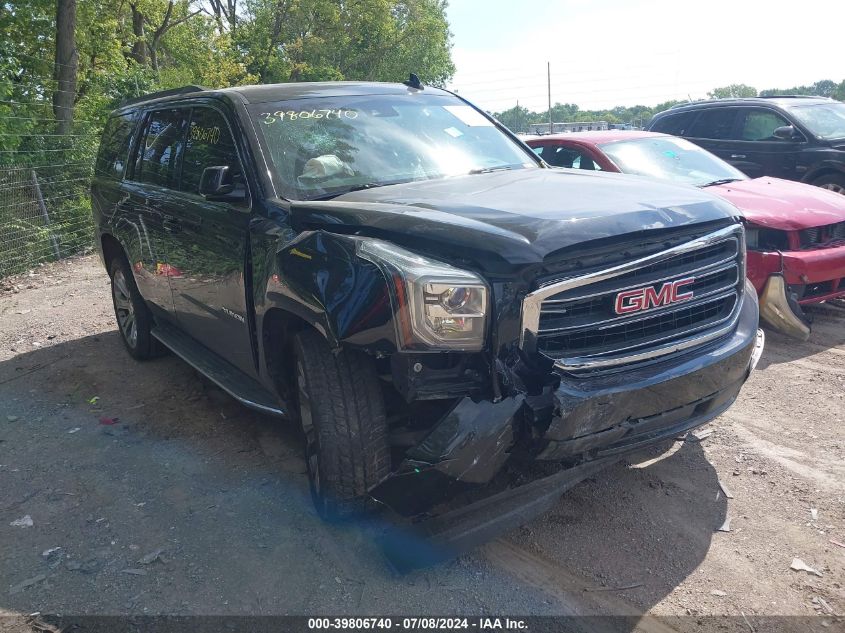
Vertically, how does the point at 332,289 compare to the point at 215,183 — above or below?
below

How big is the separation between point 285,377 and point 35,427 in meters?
2.32

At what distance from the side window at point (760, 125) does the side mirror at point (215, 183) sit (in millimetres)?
7908

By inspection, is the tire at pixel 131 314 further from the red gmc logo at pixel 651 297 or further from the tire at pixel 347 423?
the red gmc logo at pixel 651 297

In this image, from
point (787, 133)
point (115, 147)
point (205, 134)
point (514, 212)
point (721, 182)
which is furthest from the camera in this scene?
point (787, 133)

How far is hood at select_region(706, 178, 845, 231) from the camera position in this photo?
5.77 metres

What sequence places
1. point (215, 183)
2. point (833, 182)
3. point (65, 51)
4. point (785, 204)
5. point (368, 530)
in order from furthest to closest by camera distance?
point (65, 51) → point (833, 182) → point (785, 204) → point (215, 183) → point (368, 530)

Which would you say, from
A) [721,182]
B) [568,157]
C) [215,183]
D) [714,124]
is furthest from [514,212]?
[714,124]

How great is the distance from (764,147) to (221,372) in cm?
783

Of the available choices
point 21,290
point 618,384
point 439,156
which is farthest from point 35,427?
point 21,290

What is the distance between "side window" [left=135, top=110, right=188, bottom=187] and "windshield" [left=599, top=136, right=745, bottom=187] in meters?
3.96

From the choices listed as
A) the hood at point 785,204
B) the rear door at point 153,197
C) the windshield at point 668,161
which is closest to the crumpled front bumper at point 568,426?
the rear door at point 153,197

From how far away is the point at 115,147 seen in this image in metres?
5.89

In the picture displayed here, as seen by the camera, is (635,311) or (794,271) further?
(794,271)

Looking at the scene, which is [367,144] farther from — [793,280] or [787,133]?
[787,133]
